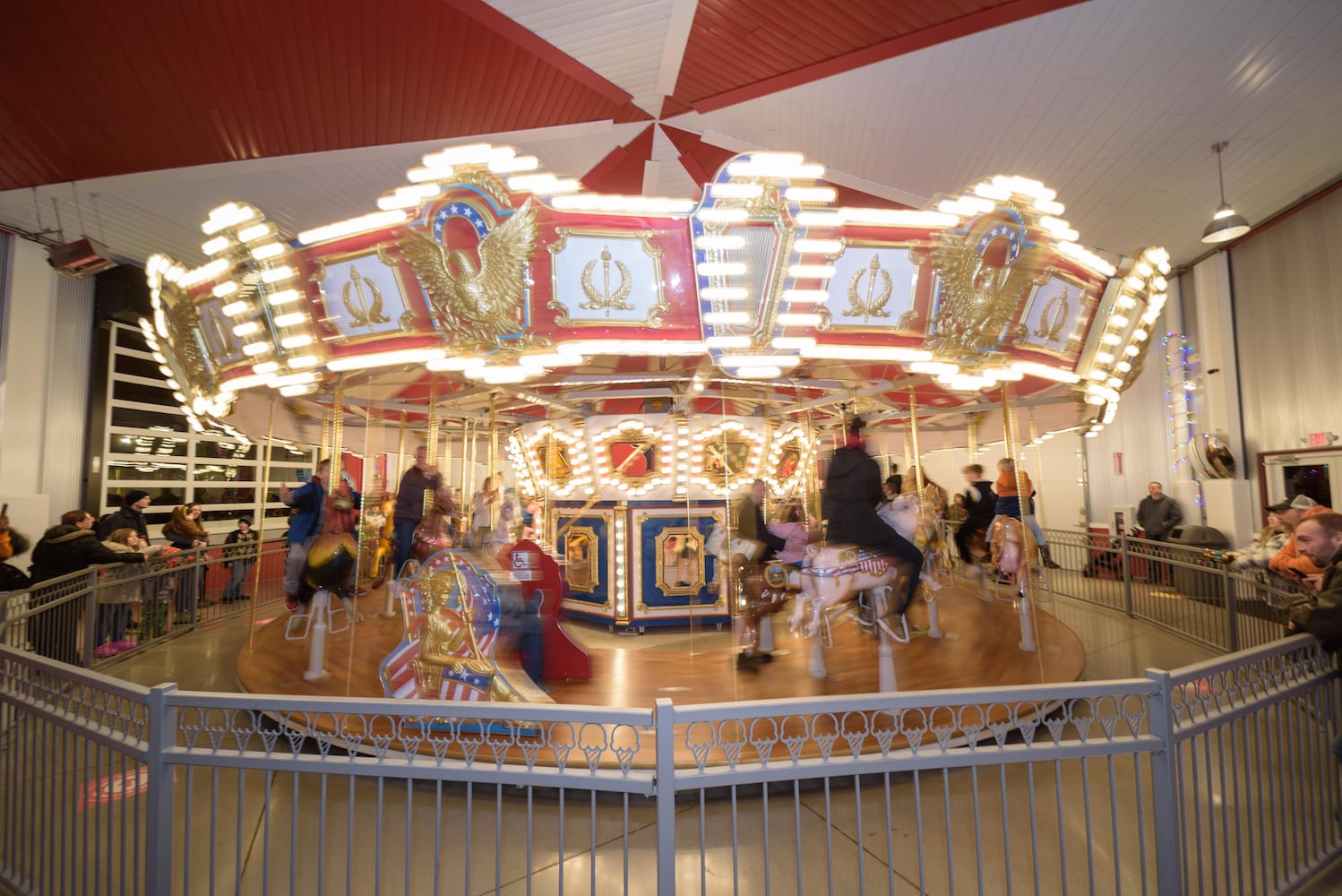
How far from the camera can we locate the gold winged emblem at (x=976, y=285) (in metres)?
Answer: 3.15

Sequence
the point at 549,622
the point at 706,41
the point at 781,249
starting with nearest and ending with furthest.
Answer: the point at 781,249 < the point at 549,622 < the point at 706,41

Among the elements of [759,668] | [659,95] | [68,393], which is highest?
[659,95]

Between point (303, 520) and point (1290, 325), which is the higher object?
point (1290, 325)

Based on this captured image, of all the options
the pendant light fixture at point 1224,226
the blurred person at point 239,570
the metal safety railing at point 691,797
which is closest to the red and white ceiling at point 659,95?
the pendant light fixture at point 1224,226

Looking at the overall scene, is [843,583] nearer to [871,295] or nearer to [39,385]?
[871,295]

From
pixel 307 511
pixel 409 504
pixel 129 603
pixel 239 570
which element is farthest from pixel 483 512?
pixel 239 570

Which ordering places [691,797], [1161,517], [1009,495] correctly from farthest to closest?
[1161,517]
[1009,495]
[691,797]

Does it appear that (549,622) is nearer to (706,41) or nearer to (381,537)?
(381,537)

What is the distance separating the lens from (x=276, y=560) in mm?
8352

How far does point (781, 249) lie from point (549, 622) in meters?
2.83

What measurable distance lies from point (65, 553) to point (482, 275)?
496 centimetres

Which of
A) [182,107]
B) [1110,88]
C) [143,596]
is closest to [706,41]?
[1110,88]

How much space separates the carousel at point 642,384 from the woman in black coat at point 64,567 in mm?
1331

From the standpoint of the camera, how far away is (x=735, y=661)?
4.26 meters
